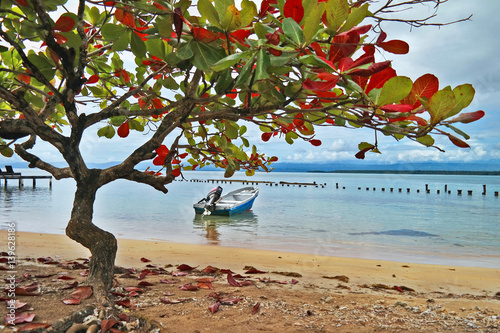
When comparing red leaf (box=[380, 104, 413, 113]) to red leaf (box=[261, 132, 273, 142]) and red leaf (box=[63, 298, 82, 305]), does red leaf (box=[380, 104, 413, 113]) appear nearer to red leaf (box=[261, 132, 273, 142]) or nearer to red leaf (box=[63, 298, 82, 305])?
red leaf (box=[261, 132, 273, 142])

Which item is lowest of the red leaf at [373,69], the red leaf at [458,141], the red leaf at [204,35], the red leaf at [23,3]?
the red leaf at [458,141]

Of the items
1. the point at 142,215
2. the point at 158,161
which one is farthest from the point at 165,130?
the point at 142,215

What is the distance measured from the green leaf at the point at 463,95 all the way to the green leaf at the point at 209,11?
0.72 m

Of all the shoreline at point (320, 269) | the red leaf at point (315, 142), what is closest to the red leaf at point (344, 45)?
the red leaf at point (315, 142)

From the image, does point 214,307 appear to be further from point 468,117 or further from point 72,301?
point 468,117

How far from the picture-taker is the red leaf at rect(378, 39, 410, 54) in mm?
1012

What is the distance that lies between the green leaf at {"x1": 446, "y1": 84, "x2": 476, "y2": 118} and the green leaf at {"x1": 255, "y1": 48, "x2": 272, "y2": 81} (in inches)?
20.6

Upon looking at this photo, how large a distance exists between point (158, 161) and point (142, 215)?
1620 cm

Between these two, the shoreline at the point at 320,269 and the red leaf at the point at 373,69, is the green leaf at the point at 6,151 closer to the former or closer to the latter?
the shoreline at the point at 320,269

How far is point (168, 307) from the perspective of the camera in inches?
91.7

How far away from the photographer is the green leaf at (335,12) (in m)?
0.93

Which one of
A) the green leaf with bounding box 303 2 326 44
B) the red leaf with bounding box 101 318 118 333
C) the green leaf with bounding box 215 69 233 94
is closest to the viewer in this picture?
the green leaf with bounding box 303 2 326 44

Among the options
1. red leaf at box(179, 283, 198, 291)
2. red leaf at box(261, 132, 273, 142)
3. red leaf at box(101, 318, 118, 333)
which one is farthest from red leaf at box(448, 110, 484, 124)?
red leaf at box(179, 283, 198, 291)

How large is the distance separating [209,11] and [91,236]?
170 centimetres
